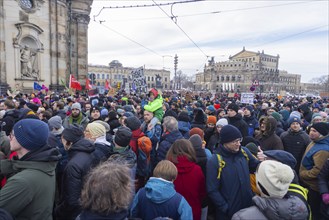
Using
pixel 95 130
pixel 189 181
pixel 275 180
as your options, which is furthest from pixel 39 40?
pixel 275 180

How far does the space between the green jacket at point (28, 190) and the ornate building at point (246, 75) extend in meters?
83.6

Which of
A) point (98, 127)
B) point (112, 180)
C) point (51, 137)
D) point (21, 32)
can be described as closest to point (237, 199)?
point (112, 180)

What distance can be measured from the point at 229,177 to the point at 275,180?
0.99 metres

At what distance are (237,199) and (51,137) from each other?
2.91m

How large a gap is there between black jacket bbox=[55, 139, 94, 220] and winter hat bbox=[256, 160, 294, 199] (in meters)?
2.06

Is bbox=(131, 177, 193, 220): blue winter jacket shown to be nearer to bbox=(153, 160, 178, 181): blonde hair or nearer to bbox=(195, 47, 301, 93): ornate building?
bbox=(153, 160, 178, 181): blonde hair

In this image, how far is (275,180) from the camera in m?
2.04

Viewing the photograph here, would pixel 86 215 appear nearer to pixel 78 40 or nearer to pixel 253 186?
pixel 253 186

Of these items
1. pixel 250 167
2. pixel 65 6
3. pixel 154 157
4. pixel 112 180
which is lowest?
pixel 154 157

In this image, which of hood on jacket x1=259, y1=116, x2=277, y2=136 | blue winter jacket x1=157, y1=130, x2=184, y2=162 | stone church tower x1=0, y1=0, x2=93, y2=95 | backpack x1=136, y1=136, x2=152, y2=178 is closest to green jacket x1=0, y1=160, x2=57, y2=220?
backpack x1=136, y1=136, x2=152, y2=178

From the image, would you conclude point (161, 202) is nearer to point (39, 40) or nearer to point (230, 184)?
point (230, 184)

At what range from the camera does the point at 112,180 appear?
1.72m

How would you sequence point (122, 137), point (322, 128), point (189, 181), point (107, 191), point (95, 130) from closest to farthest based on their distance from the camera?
point (107, 191), point (189, 181), point (122, 137), point (95, 130), point (322, 128)

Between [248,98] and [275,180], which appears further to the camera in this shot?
[248,98]
